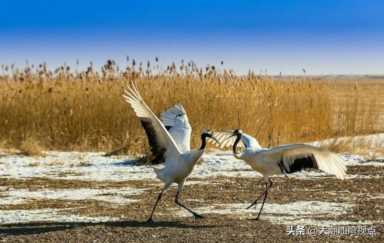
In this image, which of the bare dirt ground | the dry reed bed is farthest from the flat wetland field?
the dry reed bed

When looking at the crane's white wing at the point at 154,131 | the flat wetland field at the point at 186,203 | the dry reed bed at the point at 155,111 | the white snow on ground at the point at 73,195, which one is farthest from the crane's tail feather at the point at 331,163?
the dry reed bed at the point at 155,111

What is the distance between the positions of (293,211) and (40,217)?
3.27 metres

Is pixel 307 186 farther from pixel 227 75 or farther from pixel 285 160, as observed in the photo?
pixel 227 75

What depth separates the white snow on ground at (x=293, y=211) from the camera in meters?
9.63

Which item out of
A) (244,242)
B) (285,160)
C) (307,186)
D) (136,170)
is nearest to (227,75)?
(136,170)

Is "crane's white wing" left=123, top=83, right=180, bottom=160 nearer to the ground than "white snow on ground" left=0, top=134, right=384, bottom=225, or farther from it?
farther from it

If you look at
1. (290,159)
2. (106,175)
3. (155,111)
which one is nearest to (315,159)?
(290,159)

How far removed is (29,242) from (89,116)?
10969mm

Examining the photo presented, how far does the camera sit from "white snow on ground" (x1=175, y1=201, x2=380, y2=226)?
963 cm

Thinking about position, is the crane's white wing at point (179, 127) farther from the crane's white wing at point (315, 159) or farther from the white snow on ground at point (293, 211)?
the crane's white wing at point (315, 159)

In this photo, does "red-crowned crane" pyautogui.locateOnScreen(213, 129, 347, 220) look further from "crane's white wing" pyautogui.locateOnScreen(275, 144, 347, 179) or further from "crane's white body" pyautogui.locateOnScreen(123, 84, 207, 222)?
"crane's white body" pyautogui.locateOnScreen(123, 84, 207, 222)

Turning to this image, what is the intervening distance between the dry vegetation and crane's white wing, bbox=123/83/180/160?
312 inches

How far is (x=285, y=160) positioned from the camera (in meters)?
9.77

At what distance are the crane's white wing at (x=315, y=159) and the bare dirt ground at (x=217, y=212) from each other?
674 mm
